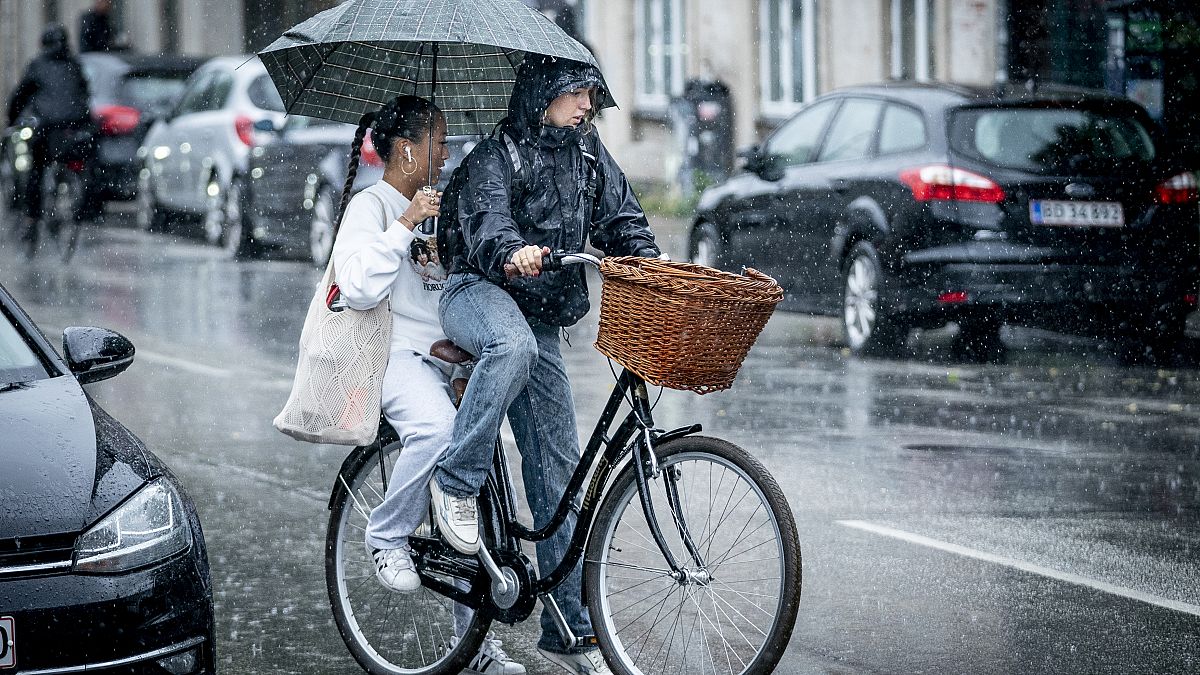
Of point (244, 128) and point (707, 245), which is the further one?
point (244, 128)

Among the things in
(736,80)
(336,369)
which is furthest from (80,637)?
(736,80)

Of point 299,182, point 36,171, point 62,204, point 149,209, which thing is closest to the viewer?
point 299,182

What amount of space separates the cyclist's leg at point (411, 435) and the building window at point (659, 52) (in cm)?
2317

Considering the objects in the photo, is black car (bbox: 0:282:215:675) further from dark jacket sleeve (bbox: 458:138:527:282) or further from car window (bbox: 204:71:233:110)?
car window (bbox: 204:71:233:110)

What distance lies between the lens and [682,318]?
4629mm

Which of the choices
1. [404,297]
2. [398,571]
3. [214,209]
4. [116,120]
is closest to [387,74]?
[404,297]

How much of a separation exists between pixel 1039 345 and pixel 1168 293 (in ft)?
3.84

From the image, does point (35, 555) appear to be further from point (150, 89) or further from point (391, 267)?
point (150, 89)

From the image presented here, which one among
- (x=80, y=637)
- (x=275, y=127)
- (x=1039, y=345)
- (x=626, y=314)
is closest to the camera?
(x=80, y=637)

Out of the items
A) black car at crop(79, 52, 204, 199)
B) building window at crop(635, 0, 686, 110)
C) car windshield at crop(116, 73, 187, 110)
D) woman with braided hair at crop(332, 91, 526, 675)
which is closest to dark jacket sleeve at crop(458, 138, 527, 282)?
woman with braided hair at crop(332, 91, 526, 675)

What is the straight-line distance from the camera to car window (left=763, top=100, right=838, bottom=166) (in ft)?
45.1

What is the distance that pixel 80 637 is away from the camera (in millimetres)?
4426

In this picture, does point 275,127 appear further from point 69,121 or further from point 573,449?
point 573,449

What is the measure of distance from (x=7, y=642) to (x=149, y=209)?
726 inches
